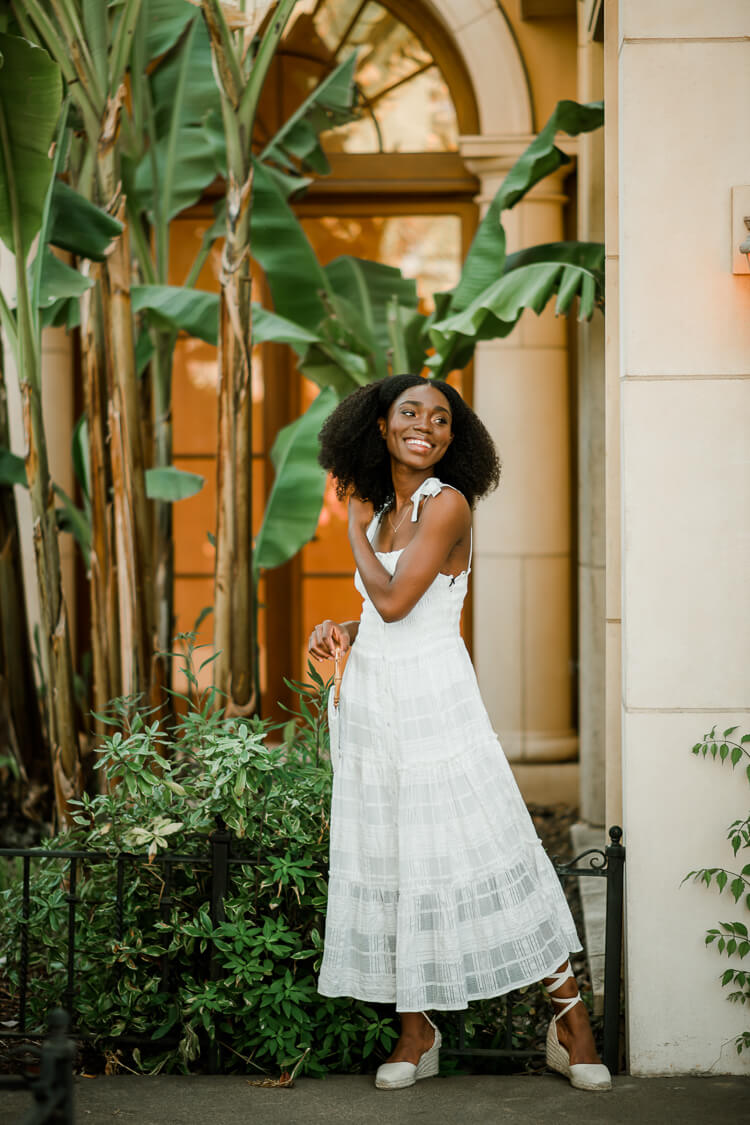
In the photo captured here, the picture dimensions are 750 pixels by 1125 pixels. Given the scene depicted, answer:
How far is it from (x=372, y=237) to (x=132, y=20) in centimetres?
301

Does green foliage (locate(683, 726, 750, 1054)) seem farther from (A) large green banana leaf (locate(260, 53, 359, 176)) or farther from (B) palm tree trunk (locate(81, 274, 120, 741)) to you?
(A) large green banana leaf (locate(260, 53, 359, 176))

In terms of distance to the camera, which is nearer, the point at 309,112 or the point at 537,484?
the point at 309,112

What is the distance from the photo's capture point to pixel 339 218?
782 centimetres

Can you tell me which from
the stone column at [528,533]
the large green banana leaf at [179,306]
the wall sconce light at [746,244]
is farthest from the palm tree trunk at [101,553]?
the wall sconce light at [746,244]

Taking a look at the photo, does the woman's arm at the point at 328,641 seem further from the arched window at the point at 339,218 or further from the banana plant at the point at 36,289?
the arched window at the point at 339,218

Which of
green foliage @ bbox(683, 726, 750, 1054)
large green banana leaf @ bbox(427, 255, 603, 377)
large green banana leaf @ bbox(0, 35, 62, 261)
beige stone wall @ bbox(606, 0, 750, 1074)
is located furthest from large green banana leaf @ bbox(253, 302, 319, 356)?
green foliage @ bbox(683, 726, 750, 1054)

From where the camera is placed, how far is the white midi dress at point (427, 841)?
11.2 feet

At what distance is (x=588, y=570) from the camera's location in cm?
623

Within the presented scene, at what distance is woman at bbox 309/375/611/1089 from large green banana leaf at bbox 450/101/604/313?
2.22 m

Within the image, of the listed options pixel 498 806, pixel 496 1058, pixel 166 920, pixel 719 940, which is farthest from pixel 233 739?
pixel 719 940

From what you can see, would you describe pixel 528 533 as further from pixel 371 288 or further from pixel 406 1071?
pixel 406 1071

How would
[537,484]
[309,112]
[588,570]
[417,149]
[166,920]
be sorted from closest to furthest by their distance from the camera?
[166,920] < [588,570] < [309,112] < [537,484] < [417,149]

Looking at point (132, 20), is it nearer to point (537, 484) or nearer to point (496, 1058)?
point (537, 484)

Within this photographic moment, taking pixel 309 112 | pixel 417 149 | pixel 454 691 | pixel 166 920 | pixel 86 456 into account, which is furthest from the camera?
pixel 417 149
